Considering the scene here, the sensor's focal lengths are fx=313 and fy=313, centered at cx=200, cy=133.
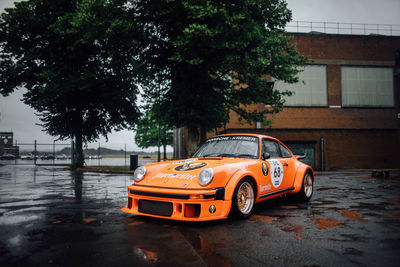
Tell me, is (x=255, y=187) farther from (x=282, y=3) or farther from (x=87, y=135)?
(x=87, y=135)

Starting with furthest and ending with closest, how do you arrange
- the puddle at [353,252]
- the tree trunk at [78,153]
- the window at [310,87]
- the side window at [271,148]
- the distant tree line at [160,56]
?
the window at [310,87] < the tree trunk at [78,153] < the distant tree line at [160,56] < the side window at [271,148] < the puddle at [353,252]

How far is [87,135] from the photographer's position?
77.2ft

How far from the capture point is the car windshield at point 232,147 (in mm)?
5785

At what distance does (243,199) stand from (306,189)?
8.25 ft

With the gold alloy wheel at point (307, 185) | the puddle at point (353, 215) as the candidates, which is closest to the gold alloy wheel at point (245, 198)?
the puddle at point (353, 215)

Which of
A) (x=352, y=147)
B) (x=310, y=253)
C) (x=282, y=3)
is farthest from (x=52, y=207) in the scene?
(x=352, y=147)

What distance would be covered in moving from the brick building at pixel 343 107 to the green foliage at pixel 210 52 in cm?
944

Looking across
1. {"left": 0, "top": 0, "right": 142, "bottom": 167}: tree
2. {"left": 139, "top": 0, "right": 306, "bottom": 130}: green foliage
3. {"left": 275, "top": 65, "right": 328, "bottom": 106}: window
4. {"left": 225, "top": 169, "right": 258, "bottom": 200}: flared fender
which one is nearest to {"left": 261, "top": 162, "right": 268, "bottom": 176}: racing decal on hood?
{"left": 225, "top": 169, "right": 258, "bottom": 200}: flared fender

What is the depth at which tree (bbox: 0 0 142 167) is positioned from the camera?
19.1m

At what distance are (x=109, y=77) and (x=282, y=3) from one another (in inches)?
493

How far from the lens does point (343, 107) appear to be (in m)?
26.9

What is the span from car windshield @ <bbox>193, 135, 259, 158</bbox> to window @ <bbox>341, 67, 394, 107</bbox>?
23925 mm

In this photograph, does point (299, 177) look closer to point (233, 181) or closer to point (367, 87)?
point (233, 181)

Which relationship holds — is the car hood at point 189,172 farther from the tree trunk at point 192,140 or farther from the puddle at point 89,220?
the tree trunk at point 192,140
